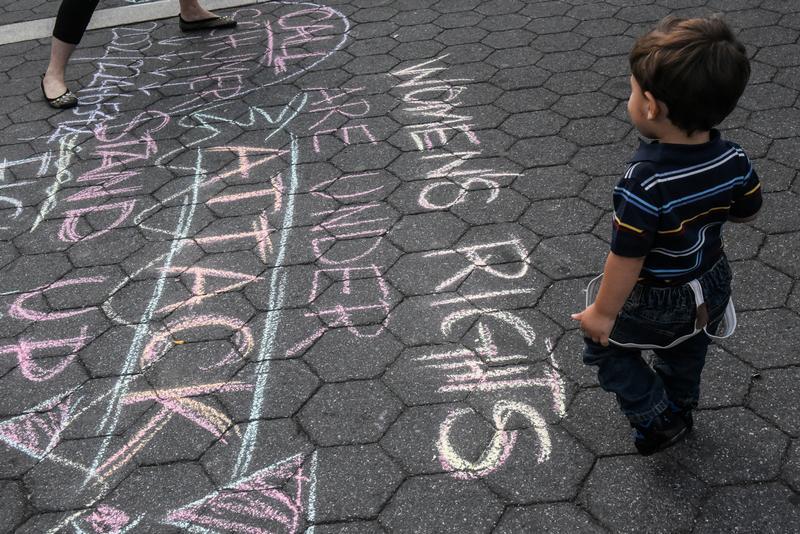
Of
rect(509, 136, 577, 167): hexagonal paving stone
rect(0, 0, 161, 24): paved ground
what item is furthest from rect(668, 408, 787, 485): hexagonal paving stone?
rect(0, 0, 161, 24): paved ground

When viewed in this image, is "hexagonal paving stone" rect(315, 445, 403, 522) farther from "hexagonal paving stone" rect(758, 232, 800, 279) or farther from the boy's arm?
"hexagonal paving stone" rect(758, 232, 800, 279)

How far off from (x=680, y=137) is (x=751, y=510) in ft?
3.33

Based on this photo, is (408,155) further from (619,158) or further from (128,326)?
(128,326)

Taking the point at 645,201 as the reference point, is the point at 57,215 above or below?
below

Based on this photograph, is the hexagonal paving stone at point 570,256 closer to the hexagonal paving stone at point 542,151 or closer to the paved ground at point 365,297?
the paved ground at point 365,297

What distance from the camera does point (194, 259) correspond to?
3117 mm

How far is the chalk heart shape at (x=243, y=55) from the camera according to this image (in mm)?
4508

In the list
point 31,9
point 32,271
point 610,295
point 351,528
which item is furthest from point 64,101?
point 610,295

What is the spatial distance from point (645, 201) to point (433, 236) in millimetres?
1512

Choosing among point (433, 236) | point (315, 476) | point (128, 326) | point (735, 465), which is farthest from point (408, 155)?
point (735, 465)

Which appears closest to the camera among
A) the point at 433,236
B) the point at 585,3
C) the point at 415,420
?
the point at 415,420

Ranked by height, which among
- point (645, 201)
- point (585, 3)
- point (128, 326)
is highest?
point (645, 201)

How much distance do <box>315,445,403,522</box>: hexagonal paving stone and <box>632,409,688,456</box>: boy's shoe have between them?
2.24 feet

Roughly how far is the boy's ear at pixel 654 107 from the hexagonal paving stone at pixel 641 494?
102cm
